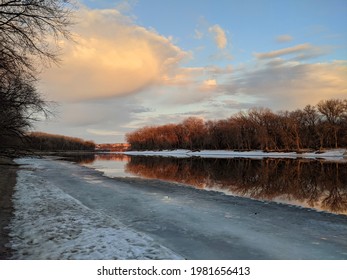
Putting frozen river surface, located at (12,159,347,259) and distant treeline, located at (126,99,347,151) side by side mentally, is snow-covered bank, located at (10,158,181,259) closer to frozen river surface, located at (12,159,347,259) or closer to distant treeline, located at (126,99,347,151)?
frozen river surface, located at (12,159,347,259)

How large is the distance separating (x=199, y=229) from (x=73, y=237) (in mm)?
3866

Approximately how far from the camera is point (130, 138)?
19588 centimetres

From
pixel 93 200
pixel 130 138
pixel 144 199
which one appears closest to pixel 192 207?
pixel 144 199

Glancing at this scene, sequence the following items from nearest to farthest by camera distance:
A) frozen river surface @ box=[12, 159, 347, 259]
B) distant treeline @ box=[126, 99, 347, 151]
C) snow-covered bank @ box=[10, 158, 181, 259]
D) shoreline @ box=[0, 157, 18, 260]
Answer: snow-covered bank @ box=[10, 158, 181, 259], shoreline @ box=[0, 157, 18, 260], frozen river surface @ box=[12, 159, 347, 259], distant treeline @ box=[126, 99, 347, 151]

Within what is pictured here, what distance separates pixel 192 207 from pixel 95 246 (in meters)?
6.67

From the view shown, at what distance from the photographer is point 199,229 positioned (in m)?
9.78

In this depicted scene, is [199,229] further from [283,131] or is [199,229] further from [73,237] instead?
[283,131]

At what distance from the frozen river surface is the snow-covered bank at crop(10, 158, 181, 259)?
0.03 meters

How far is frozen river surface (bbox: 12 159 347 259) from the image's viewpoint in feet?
24.6

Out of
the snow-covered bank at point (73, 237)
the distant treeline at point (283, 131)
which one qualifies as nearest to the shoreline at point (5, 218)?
the snow-covered bank at point (73, 237)

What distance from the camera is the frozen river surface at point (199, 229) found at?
24.6ft

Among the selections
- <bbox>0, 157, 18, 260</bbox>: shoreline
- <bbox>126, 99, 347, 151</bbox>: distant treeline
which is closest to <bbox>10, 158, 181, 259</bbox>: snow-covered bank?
<bbox>0, 157, 18, 260</bbox>: shoreline

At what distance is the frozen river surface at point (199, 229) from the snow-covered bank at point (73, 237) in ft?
0.08

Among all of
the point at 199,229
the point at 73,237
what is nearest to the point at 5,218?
the point at 73,237
